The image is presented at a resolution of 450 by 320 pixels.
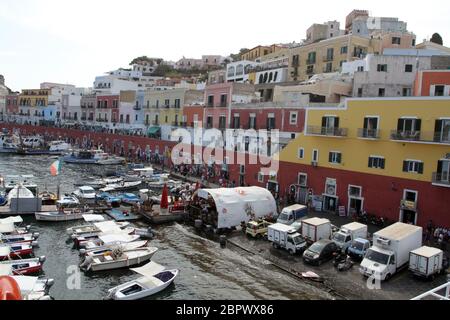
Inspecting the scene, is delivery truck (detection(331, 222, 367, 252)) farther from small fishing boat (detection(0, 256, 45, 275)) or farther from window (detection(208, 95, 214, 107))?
window (detection(208, 95, 214, 107))

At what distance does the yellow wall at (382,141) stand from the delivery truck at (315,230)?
7267 mm

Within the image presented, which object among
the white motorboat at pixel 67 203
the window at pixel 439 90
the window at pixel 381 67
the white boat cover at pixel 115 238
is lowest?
the white boat cover at pixel 115 238

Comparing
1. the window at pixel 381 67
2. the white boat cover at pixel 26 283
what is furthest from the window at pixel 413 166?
the white boat cover at pixel 26 283

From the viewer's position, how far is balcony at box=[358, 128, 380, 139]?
29.0 meters

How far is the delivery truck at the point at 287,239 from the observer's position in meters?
23.6

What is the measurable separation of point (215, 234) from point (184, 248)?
126 inches

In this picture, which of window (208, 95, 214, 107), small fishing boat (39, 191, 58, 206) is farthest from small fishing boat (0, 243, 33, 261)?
window (208, 95, 214, 107)

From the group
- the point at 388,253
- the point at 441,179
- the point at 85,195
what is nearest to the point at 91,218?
the point at 85,195

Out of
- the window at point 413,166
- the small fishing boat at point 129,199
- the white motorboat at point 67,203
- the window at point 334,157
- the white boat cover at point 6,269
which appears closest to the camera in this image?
the white boat cover at point 6,269

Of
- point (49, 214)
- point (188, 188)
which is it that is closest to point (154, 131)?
point (188, 188)

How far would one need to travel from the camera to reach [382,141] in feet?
95.1

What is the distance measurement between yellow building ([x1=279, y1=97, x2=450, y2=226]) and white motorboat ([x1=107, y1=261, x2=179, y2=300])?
16512 mm

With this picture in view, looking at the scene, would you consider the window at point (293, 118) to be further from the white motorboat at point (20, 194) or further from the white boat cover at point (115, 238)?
the white motorboat at point (20, 194)
